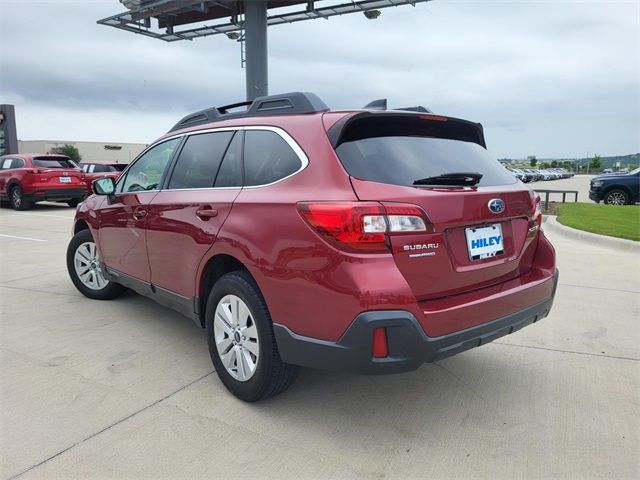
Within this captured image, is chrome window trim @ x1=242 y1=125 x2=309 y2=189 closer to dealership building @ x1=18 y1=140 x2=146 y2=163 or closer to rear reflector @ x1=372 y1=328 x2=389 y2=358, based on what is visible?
rear reflector @ x1=372 y1=328 x2=389 y2=358

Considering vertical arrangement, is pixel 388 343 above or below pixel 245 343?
above

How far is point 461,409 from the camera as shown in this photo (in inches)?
123

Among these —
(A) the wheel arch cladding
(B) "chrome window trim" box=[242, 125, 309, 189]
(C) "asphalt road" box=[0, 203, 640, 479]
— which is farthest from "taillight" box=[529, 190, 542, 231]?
(A) the wheel arch cladding

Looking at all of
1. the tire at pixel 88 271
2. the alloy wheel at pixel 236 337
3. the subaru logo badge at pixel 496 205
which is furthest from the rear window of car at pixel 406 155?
the tire at pixel 88 271

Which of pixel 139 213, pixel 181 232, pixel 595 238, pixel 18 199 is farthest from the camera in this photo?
pixel 18 199

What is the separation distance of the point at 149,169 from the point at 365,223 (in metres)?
2.59

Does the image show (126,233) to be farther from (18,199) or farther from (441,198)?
(18,199)

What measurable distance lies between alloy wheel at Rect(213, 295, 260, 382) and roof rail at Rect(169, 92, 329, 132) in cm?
122

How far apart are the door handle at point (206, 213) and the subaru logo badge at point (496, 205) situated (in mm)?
1662

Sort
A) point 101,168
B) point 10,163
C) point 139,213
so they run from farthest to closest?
1. point 101,168
2. point 10,163
3. point 139,213

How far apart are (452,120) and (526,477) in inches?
82.0

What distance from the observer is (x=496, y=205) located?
2916mm

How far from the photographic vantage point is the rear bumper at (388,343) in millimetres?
2432

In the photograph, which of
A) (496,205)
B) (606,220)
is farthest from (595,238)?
(496,205)
